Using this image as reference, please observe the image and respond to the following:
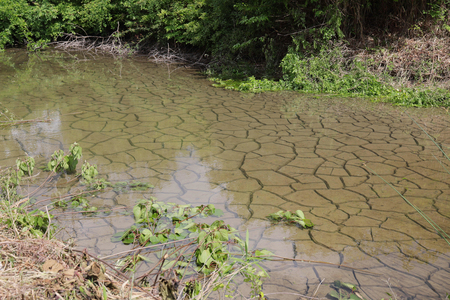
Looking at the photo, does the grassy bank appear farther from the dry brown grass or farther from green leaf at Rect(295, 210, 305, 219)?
the dry brown grass

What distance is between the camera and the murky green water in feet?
9.27

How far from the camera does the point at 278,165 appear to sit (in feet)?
14.7

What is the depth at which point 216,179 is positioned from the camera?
162 inches

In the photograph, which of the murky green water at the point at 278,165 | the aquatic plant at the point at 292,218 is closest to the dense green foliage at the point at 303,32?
the murky green water at the point at 278,165

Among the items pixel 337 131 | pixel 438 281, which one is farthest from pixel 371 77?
pixel 438 281

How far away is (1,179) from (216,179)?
6.42 ft

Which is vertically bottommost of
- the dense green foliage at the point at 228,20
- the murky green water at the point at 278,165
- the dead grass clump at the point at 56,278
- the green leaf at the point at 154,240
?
the murky green water at the point at 278,165

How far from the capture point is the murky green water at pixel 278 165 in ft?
9.27

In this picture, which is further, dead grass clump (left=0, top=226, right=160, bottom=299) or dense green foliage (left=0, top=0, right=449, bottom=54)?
dense green foliage (left=0, top=0, right=449, bottom=54)

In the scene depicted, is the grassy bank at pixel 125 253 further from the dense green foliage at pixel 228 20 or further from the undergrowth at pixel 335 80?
the dense green foliage at pixel 228 20

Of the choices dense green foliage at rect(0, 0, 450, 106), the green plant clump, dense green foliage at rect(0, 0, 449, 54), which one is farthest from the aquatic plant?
dense green foliage at rect(0, 0, 449, 54)

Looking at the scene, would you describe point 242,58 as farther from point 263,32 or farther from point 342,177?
point 342,177

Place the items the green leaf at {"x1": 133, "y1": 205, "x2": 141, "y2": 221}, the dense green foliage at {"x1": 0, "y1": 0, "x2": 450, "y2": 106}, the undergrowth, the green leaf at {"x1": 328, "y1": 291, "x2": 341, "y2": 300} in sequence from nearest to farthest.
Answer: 1. the green leaf at {"x1": 328, "y1": 291, "x2": 341, "y2": 300}
2. the green leaf at {"x1": 133, "y1": 205, "x2": 141, "y2": 221}
3. the undergrowth
4. the dense green foliage at {"x1": 0, "y1": 0, "x2": 450, "y2": 106}

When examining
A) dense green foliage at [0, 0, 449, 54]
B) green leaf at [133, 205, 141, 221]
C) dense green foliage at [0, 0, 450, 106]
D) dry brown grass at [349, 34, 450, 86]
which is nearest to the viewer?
green leaf at [133, 205, 141, 221]
